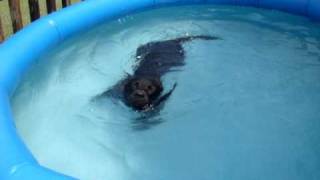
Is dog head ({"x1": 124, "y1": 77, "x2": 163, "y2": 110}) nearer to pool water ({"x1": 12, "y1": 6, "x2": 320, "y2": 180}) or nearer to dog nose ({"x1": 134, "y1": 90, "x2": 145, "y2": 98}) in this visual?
dog nose ({"x1": 134, "y1": 90, "x2": 145, "y2": 98})

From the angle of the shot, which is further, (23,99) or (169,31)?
(169,31)

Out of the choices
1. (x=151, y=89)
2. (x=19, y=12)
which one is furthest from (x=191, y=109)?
(x=19, y=12)

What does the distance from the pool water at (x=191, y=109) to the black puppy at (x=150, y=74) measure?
107 mm

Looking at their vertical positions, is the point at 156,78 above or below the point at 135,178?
above

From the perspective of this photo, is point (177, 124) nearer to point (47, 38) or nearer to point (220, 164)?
point (220, 164)

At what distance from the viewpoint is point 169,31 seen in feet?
22.2

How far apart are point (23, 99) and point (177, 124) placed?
165 centimetres

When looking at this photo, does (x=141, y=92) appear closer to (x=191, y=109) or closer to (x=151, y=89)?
(x=151, y=89)

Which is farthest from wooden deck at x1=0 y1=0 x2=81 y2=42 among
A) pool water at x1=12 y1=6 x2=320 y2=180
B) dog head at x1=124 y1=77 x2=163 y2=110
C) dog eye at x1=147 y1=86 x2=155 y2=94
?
Result: dog eye at x1=147 y1=86 x2=155 y2=94

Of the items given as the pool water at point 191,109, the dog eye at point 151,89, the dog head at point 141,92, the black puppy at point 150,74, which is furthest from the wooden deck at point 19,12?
the dog eye at point 151,89

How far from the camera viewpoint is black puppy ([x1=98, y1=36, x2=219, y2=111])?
4.46 meters

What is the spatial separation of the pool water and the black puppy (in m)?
0.11

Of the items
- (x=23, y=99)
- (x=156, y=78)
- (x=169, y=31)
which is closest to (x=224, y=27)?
(x=169, y=31)

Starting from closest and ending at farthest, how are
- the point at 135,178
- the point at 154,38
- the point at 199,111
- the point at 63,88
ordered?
the point at 135,178 < the point at 199,111 < the point at 63,88 < the point at 154,38
